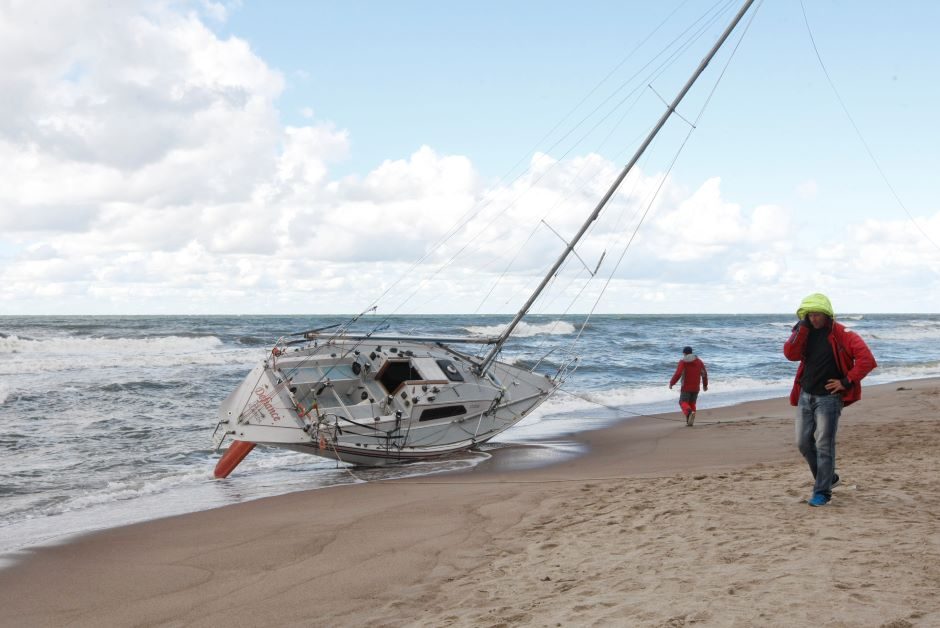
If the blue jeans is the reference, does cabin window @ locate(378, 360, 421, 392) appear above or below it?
above

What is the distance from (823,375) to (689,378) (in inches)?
398

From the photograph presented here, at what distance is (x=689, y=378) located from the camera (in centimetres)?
1686

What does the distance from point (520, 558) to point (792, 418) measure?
1304 cm

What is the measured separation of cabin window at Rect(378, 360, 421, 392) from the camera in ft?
50.6

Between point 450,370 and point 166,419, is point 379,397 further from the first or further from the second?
point 166,419

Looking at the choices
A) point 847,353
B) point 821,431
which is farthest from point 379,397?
point 847,353

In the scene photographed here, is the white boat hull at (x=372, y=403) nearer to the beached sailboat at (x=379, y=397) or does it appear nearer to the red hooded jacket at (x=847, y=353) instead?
the beached sailboat at (x=379, y=397)

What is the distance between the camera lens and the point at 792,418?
57.4ft

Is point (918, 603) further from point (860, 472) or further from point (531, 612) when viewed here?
point (860, 472)

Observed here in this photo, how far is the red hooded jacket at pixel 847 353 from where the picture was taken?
6707 millimetres

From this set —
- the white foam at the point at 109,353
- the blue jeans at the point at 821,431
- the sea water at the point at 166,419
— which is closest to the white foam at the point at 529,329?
the sea water at the point at 166,419

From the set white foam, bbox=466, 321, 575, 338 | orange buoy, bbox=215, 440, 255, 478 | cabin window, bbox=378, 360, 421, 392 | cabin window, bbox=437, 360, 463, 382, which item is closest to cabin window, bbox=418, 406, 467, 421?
cabin window, bbox=437, 360, 463, 382

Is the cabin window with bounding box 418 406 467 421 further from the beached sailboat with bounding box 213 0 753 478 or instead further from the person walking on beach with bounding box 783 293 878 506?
the person walking on beach with bounding box 783 293 878 506

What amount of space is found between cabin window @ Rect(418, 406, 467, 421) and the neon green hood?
8617 millimetres
